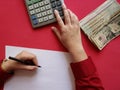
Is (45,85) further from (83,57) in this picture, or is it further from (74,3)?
(74,3)

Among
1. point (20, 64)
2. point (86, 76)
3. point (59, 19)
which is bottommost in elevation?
point (86, 76)

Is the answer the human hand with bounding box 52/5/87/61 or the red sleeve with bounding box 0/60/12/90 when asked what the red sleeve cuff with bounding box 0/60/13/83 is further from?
the human hand with bounding box 52/5/87/61

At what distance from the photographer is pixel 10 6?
1051 millimetres

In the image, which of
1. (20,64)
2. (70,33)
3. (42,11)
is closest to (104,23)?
(70,33)

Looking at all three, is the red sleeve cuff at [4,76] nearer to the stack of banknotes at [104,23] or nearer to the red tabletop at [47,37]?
the red tabletop at [47,37]

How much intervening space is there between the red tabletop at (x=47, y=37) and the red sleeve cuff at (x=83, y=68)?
0.16 ft

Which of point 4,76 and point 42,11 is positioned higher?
point 42,11

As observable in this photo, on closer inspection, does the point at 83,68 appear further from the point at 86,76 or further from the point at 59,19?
the point at 59,19

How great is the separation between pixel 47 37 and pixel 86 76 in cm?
23

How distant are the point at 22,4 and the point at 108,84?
1.58ft

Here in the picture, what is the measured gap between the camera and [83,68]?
0.95 meters

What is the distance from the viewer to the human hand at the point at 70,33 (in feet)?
3.21

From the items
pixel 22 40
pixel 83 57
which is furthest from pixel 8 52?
pixel 83 57

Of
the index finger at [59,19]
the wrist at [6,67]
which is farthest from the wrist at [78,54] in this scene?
the wrist at [6,67]
